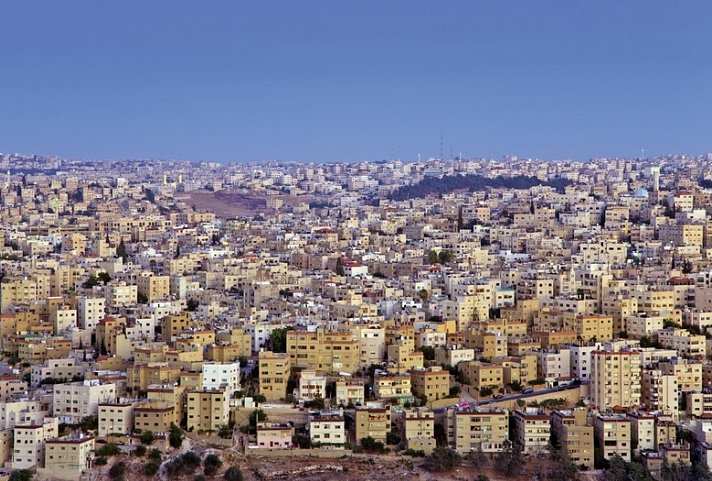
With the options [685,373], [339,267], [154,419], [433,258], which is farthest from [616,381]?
[433,258]

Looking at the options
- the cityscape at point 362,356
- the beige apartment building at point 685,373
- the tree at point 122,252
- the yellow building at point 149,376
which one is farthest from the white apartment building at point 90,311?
the beige apartment building at point 685,373

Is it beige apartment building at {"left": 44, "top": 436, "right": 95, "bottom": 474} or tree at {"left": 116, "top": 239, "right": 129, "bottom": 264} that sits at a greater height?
tree at {"left": 116, "top": 239, "right": 129, "bottom": 264}

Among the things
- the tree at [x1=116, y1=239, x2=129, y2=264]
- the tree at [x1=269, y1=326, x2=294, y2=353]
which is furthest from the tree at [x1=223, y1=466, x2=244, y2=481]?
the tree at [x1=116, y1=239, x2=129, y2=264]

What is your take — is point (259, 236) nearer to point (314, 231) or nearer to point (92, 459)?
point (314, 231)

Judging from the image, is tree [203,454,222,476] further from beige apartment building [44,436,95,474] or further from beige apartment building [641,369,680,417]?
beige apartment building [641,369,680,417]

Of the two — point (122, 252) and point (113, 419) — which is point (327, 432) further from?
point (122, 252)

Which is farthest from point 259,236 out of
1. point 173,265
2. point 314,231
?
point 173,265

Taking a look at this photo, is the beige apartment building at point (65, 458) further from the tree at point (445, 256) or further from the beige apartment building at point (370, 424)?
the tree at point (445, 256)
